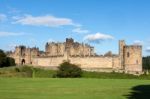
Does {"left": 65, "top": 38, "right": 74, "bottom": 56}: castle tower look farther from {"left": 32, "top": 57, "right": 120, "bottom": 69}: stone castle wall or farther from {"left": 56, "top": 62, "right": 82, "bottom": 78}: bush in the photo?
{"left": 56, "top": 62, "right": 82, "bottom": 78}: bush

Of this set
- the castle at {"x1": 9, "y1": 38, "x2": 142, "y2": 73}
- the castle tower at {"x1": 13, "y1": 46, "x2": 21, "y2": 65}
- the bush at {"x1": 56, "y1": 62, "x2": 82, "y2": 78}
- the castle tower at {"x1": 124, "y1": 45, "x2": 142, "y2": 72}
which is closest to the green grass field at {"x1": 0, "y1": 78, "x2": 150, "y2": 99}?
the bush at {"x1": 56, "y1": 62, "x2": 82, "y2": 78}

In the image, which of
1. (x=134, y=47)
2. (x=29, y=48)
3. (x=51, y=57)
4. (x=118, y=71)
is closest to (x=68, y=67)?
(x=118, y=71)

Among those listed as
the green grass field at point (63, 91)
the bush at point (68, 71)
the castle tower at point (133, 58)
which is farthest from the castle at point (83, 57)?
the green grass field at point (63, 91)

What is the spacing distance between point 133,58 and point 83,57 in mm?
11677

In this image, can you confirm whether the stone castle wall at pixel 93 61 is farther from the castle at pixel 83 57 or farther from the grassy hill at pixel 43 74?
the grassy hill at pixel 43 74

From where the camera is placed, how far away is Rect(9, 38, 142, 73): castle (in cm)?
8475

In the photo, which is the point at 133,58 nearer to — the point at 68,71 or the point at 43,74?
the point at 68,71

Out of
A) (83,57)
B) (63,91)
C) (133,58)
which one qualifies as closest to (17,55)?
(83,57)

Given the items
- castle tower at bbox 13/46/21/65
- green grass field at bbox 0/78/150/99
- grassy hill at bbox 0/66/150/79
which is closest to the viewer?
green grass field at bbox 0/78/150/99

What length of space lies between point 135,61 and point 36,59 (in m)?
27.1

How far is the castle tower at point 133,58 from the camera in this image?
84125 millimetres

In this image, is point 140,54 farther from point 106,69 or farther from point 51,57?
point 51,57

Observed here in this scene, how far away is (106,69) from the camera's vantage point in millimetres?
85875

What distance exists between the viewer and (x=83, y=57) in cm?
9131
